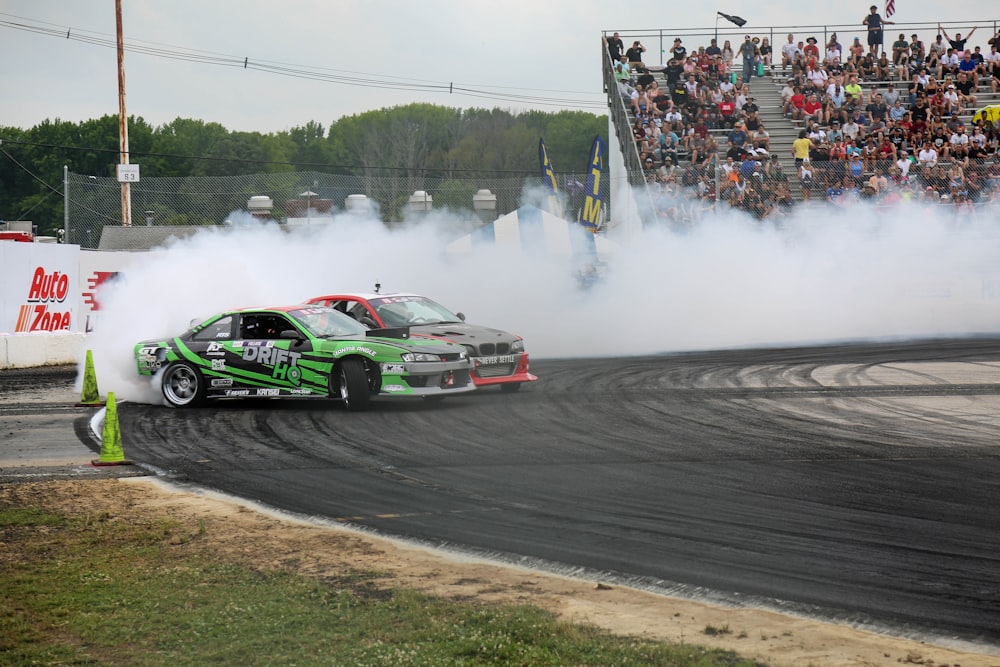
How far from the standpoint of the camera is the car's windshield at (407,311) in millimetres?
15000

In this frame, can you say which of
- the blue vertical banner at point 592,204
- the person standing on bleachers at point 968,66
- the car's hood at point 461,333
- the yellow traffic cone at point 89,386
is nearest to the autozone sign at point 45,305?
the yellow traffic cone at point 89,386

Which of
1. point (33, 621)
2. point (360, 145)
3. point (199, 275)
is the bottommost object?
point (33, 621)

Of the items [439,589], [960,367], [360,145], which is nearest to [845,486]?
[439,589]

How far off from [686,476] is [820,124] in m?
21.4

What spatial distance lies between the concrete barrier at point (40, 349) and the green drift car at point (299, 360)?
6.13 m

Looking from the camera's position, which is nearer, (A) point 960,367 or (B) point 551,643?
(B) point 551,643

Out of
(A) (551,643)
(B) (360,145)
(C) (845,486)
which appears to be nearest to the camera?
(A) (551,643)

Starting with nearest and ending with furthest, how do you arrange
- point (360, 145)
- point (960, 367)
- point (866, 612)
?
point (866, 612), point (960, 367), point (360, 145)

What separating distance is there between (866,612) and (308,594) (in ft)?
9.02

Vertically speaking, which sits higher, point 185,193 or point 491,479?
point 185,193

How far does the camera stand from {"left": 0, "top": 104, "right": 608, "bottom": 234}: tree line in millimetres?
69875

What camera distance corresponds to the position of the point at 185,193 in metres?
22.7

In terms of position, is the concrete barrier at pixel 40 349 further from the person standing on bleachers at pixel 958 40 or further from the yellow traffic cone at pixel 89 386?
the person standing on bleachers at pixel 958 40

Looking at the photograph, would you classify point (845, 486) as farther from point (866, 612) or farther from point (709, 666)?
point (709, 666)
